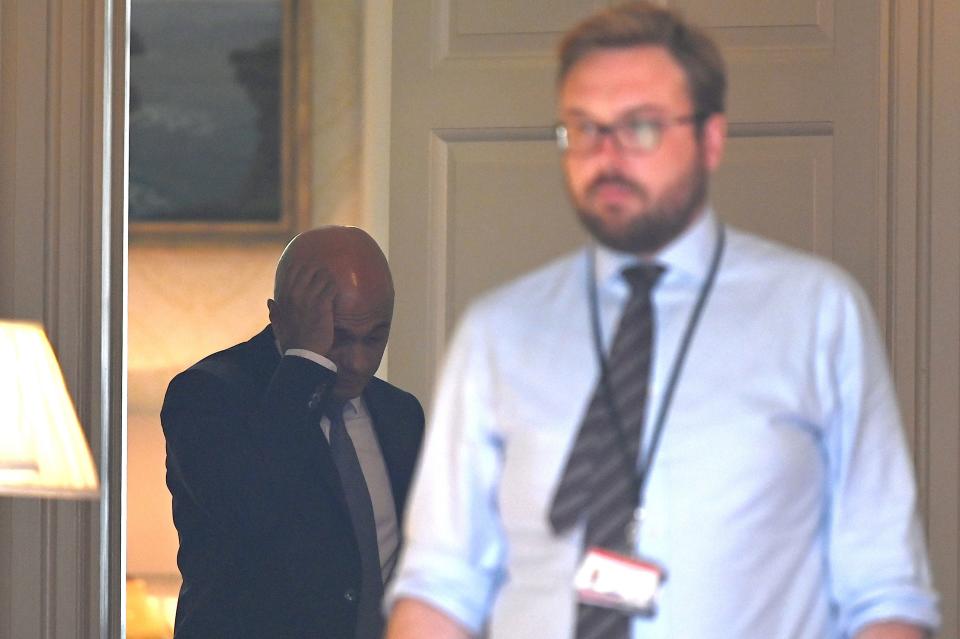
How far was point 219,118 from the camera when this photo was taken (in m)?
5.48

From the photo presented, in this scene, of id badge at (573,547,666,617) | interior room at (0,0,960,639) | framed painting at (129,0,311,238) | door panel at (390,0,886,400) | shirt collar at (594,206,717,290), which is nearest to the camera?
id badge at (573,547,666,617)

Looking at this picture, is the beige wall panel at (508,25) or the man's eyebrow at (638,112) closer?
the man's eyebrow at (638,112)

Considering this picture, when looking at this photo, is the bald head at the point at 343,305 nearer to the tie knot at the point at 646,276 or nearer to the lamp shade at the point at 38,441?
the lamp shade at the point at 38,441

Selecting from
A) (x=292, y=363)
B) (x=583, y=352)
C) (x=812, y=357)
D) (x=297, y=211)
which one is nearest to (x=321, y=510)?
(x=292, y=363)

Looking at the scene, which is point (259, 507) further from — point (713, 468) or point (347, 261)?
point (713, 468)

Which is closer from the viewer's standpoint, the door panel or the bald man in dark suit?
the bald man in dark suit

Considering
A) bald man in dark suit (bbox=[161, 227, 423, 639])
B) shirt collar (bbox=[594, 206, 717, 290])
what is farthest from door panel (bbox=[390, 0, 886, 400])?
shirt collar (bbox=[594, 206, 717, 290])

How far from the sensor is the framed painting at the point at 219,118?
5434mm

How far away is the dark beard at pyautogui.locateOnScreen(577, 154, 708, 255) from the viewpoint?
1.54 metres

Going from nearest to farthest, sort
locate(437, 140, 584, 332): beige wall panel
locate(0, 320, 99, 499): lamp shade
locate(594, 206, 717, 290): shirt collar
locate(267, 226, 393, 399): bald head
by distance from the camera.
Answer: locate(594, 206, 717, 290): shirt collar → locate(0, 320, 99, 499): lamp shade → locate(267, 226, 393, 399): bald head → locate(437, 140, 584, 332): beige wall panel

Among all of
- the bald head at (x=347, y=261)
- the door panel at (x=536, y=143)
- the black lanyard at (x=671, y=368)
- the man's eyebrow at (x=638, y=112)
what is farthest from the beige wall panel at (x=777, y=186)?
the man's eyebrow at (x=638, y=112)

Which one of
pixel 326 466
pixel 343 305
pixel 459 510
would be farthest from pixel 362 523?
pixel 459 510

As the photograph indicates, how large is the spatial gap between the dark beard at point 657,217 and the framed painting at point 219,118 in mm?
3971

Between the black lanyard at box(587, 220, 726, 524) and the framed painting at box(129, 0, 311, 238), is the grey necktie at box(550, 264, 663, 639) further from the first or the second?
the framed painting at box(129, 0, 311, 238)
